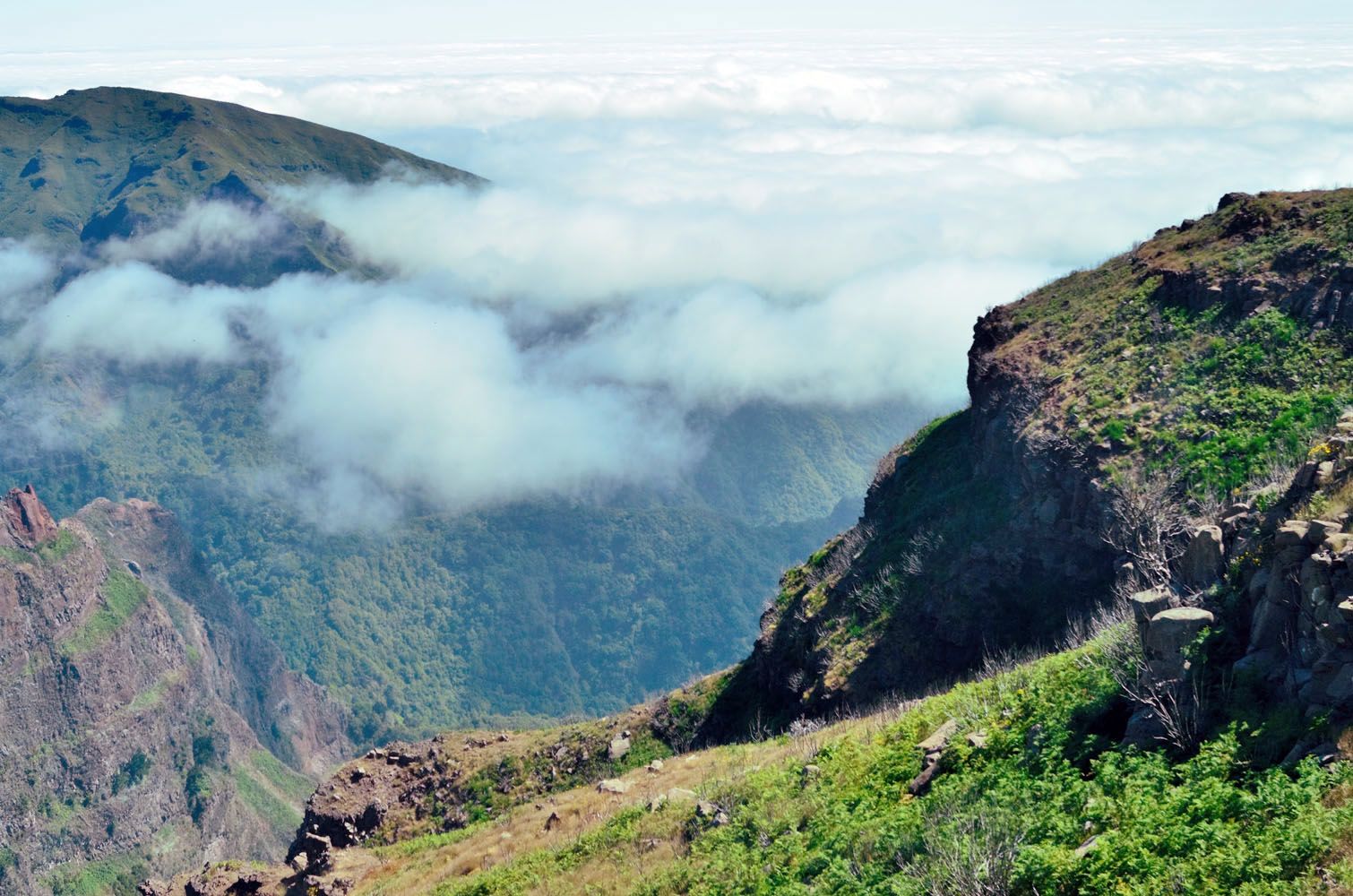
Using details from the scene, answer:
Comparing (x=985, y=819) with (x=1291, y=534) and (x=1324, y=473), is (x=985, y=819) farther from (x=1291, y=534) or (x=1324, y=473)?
(x=1324, y=473)

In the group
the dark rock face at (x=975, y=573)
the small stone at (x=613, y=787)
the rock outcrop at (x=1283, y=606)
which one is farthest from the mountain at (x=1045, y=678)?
the small stone at (x=613, y=787)

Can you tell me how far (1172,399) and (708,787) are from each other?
88.3ft

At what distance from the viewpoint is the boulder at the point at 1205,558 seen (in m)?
23.7

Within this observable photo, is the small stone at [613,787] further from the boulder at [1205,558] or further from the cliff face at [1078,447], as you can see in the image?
the boulder at [1205,558]

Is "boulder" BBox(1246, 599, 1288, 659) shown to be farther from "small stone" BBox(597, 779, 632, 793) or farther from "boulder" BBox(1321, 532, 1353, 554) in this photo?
"small stone" BBox(597, 779, 632, 793)

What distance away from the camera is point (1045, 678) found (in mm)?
25500

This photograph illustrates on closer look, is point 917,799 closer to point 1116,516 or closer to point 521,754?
point 1116,516

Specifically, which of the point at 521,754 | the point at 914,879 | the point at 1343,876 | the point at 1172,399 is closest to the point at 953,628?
the point at 1172,399

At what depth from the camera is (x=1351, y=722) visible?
658 inches

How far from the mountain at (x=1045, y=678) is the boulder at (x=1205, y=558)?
0.06 meters

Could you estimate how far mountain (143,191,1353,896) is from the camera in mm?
17703

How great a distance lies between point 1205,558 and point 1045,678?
14.3 feet

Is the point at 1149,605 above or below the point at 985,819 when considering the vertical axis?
above

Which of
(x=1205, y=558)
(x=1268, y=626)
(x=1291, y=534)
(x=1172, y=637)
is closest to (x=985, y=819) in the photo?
(x=1172, y=637)
